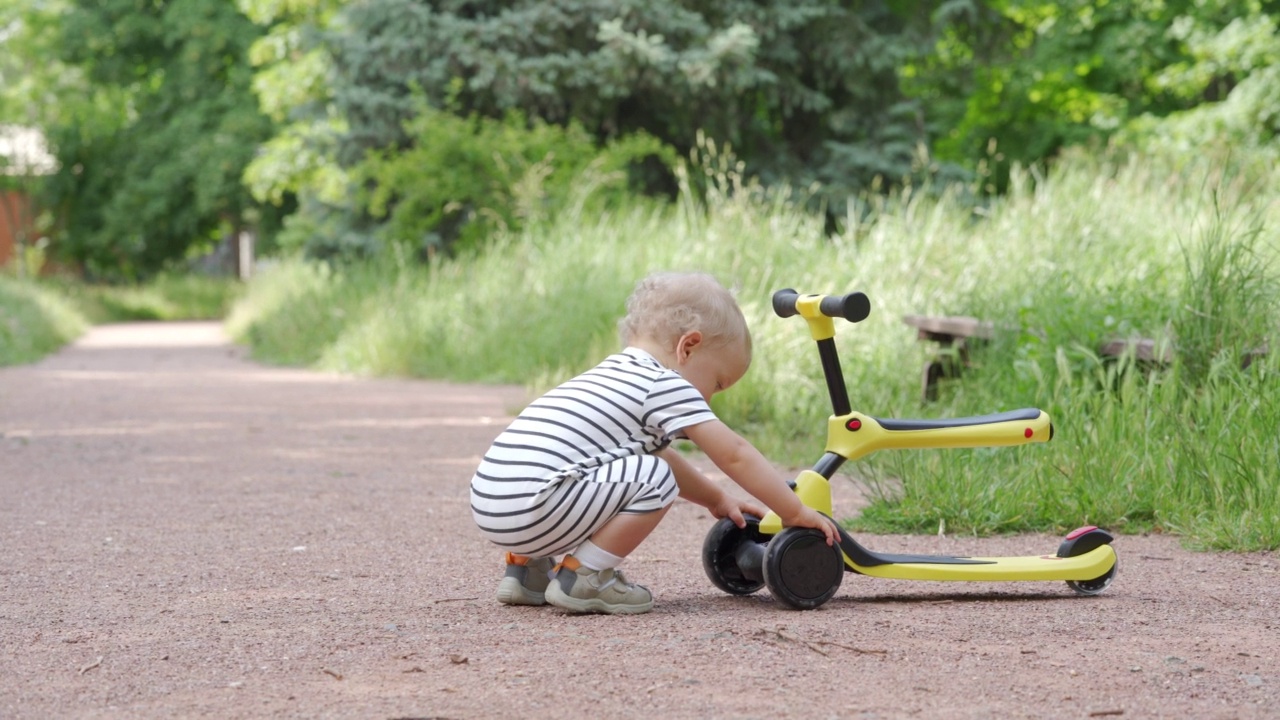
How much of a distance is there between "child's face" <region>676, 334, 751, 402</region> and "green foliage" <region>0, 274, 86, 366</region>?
41.3ft

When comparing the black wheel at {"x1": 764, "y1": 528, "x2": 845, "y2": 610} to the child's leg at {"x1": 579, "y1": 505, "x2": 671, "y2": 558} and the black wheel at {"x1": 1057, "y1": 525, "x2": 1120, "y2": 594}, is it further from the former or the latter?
the black wheel at {"x1": 1057, "y1": 525, "x2": 1120, "y2": 594}

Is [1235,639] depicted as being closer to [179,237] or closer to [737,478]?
[737,478]

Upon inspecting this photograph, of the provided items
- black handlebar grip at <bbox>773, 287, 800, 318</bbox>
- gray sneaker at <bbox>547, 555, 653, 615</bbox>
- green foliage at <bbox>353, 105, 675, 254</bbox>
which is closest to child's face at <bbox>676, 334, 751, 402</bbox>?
black handlebar grip at <bbox>773, 287, 800, 318</bbox>

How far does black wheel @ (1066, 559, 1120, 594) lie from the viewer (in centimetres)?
359

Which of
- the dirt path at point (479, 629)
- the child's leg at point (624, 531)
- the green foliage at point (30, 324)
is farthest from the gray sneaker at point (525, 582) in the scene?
the green foliage at point (30, 324)

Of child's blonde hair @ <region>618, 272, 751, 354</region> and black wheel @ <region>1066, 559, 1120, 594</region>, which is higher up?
child's blonde hair @ <region>618, 272, 751, 354</region>

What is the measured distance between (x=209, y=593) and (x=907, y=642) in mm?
1840

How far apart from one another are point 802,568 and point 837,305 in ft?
2.14

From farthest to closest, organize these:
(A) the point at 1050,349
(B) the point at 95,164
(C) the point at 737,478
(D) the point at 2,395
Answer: (B) the point at 95,164 < (D) the point at 2,395 < (A) the point at 1050,349 < (C) the point at 737,478

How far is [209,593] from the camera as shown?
366 centimetres

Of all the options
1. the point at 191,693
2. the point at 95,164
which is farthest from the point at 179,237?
the point at 191,693

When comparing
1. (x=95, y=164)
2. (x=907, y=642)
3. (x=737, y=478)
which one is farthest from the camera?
(x=95, y=164)

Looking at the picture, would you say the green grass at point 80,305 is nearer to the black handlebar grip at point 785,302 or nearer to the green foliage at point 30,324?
the green foliage at point 30,324

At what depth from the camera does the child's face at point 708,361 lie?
11.1 ft
